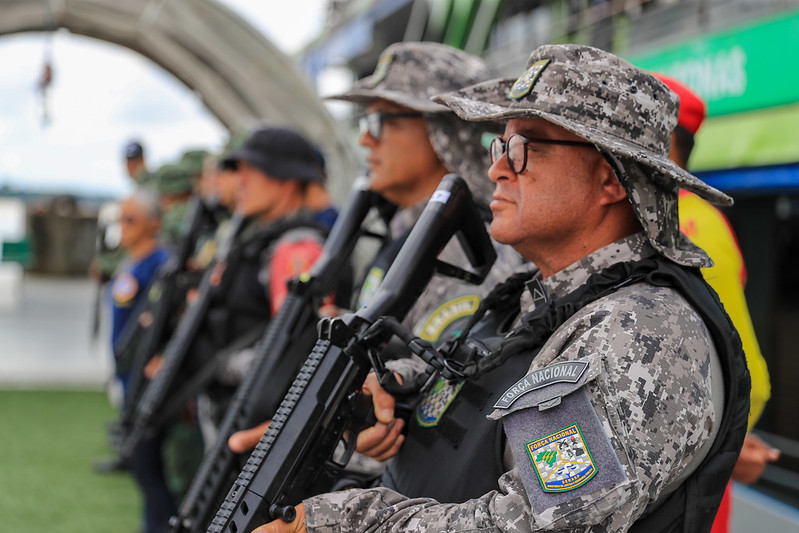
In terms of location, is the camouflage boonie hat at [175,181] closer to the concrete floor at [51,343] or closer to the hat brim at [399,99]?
the concrete floor at [51,343]

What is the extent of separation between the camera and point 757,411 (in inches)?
74.6

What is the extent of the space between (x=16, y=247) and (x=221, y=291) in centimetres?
1280

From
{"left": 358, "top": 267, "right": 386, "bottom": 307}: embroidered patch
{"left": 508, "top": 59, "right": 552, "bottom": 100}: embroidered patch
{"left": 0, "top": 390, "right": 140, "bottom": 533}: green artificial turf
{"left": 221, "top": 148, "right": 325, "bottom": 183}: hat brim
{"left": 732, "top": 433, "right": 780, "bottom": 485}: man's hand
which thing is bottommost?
{"left": 0, "top": 390, "right": 140, "bottom": 533}: green artificial turf

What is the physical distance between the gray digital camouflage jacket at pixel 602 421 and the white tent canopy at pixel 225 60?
141 inches

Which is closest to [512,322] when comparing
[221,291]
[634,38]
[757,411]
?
[757,411]

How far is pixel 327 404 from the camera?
4.84 ft

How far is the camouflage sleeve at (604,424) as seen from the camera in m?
1.06

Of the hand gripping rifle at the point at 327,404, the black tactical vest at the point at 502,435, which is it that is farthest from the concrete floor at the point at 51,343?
the black tactical vest at the point at 502,435

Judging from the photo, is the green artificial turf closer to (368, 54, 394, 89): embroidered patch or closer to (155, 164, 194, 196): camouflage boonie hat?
(155, 164, 194, 196): camouflage boonie hat

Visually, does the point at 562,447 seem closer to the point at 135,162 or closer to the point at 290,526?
the point at 290,526

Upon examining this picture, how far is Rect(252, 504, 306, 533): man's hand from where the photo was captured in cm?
135

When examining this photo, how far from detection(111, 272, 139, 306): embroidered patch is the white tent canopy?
1.17 m

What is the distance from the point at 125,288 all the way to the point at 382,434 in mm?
3277

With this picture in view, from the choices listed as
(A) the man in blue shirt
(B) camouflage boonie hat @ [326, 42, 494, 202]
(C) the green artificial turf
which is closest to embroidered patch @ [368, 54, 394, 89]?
(B) camouflage boonie hat @ [326, 42, 494, 202]
